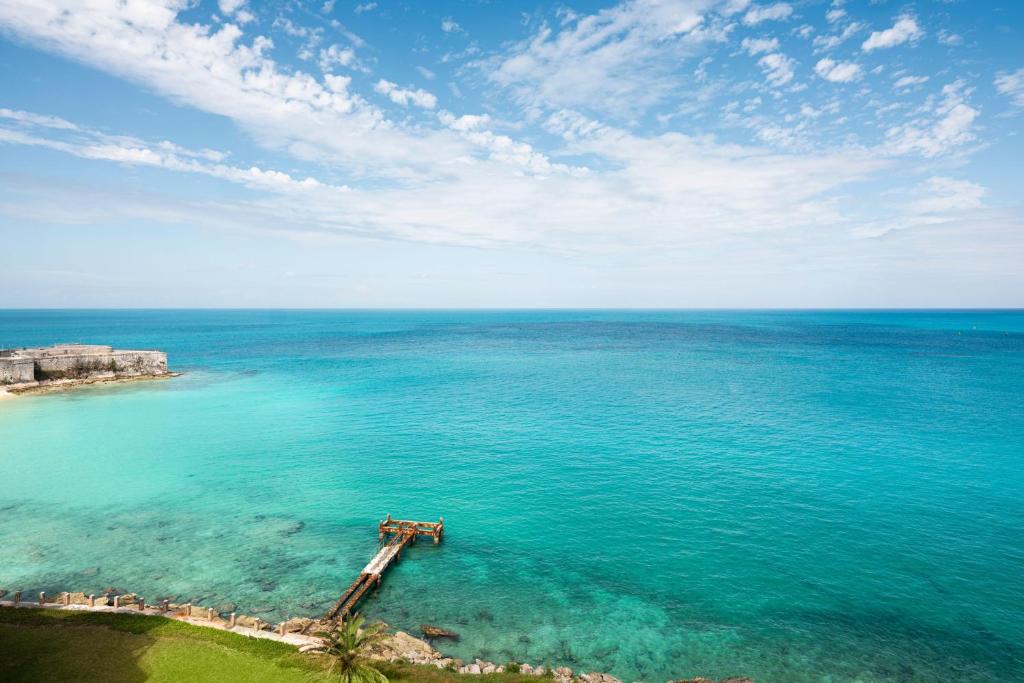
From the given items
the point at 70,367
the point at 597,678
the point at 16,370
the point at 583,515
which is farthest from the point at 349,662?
the point at 70,367

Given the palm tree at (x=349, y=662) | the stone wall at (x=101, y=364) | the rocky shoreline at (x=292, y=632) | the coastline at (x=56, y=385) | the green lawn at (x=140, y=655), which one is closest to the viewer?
the palm tree at (x=349, y=662)

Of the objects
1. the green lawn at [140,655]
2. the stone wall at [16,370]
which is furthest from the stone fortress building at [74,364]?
the green lawn at [140,655]

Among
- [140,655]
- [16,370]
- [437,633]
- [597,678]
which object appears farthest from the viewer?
[16,370]

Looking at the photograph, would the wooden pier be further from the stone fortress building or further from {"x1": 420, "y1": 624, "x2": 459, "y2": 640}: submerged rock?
the stone fortress building

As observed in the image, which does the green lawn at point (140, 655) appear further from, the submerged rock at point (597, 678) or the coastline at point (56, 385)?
the coastline at point (56, 385)

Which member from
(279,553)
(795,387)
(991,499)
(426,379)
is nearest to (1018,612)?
(991,499)

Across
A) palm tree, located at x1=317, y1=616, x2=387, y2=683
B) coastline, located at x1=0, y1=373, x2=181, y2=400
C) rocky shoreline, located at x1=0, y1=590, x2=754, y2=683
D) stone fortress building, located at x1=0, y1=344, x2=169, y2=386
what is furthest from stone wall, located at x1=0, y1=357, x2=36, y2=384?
palm tree, located at x1=317, y1=616, x2=387, y2=683

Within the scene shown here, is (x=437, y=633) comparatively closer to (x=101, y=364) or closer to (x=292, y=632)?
(x=292, y=632)
